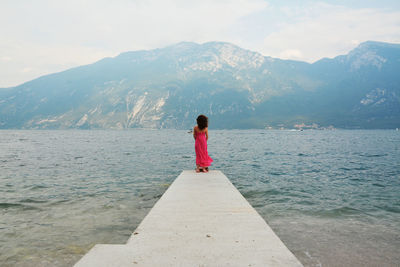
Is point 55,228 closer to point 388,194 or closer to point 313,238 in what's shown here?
point 313,238

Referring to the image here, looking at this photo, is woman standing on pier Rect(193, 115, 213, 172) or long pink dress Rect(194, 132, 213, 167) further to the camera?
long pink dress Rect(194, 132, 213, 167)

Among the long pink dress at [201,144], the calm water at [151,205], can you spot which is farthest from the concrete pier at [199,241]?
the long pink dress at [201,144]

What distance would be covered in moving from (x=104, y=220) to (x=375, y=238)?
28.5 ft

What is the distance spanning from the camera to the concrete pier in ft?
14.0

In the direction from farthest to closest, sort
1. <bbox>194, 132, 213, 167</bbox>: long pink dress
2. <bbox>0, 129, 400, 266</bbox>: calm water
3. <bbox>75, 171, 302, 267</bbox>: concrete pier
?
<bbox>194, 132, 213, 167</bbox>: long pink dress
<bbox>0, 129, 400, 266</bbox>: calm water
<bbox>75, 171, 302, 267</bbox>: concrete pier

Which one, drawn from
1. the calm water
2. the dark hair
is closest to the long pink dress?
the dark hair

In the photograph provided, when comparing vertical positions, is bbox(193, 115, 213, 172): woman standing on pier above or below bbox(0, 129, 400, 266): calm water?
above

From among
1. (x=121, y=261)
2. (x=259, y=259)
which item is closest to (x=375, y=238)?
(x=259, y=259)

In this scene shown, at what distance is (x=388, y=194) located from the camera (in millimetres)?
14125

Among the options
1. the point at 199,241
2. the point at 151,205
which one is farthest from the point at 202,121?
the point at 199,241

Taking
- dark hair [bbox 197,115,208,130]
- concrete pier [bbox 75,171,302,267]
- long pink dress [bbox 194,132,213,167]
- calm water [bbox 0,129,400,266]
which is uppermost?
dark hair [bbox 197,115,208,130]

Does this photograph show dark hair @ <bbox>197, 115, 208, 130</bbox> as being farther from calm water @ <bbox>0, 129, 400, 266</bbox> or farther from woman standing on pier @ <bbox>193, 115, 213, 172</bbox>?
calm water @ <bbox>0, 129, 400, 266</bbox>

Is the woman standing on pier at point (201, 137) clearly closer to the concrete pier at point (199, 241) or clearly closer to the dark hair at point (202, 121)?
the dark hair at point (202, 121)

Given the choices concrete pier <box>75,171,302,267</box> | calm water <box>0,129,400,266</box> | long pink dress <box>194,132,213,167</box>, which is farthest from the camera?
long pink dress <box>194,132,213,167</box>
